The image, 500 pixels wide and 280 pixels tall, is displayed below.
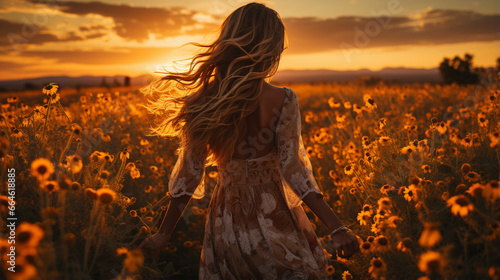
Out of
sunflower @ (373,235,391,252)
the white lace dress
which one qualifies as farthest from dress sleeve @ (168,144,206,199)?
sunflower @ (373,235,391,252)

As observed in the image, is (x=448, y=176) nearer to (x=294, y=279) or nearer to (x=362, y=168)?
(x=362, y=168)

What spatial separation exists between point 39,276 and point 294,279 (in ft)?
4.18

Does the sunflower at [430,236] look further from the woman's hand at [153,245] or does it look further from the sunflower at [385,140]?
the sunflower at [385,140]

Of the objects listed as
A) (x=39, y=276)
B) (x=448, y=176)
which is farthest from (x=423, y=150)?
(x=39, y=276)

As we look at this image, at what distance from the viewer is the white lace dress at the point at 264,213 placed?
2037 mm

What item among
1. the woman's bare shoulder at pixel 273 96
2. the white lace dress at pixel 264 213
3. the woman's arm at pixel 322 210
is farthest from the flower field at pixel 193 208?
the woman's bare shoulder at pixel 273 96

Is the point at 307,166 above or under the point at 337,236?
above

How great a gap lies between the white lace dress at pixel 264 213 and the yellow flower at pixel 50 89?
69.0 inches

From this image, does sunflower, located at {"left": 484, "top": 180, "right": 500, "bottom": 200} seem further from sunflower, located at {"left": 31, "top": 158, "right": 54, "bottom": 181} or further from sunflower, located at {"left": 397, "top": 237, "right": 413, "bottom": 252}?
sunflower, located at {"left": 31, "top": 158, "right": 54, "bottom": 181}

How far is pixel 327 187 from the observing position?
4.80 metres

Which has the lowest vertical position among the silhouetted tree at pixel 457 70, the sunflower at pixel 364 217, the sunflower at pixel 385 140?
the sunflower at pixel 364 217

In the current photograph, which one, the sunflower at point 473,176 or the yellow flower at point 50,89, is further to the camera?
the yellow flower at point 50,89

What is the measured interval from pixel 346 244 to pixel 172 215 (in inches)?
40.4

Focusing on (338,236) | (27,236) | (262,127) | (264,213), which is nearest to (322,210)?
(338,236)
